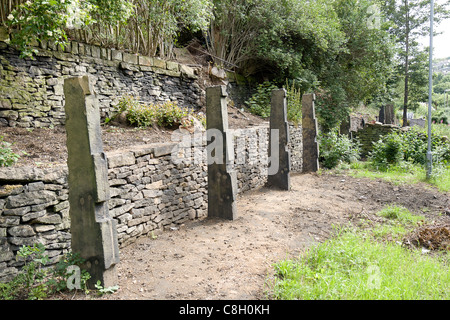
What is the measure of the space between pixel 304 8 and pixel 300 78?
2371 millimetres

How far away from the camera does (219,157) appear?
5.70 metres

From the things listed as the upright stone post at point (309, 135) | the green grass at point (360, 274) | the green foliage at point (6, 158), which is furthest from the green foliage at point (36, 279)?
the upright stone post at point (309, 135)

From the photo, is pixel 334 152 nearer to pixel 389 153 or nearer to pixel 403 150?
pixel 389 153

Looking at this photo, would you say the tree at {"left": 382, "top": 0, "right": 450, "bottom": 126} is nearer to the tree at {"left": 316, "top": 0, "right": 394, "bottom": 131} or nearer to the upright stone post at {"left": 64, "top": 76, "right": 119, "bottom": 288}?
the tree at {"left": 316, "top": 0, "right": 394, "bottom": 131}

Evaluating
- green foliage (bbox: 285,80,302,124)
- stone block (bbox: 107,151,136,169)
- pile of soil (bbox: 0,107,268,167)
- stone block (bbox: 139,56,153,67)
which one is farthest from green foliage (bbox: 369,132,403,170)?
stone block (bbox: 107,151,136,169)

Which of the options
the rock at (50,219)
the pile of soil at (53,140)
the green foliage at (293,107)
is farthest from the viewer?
the green foliage at (293,107)

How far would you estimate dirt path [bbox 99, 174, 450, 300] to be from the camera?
350 cm

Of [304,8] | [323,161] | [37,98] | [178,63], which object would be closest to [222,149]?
[37,98]

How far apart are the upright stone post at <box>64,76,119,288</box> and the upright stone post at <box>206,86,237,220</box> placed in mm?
2601

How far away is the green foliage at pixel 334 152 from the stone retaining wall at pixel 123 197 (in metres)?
4.69

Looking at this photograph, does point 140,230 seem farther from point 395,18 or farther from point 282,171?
point 395,18

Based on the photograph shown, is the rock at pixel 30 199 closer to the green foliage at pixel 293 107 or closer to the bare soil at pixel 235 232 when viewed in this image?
the bare soil at pixel 235 232

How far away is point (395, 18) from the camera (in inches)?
748

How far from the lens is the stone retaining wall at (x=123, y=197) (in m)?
3.54
